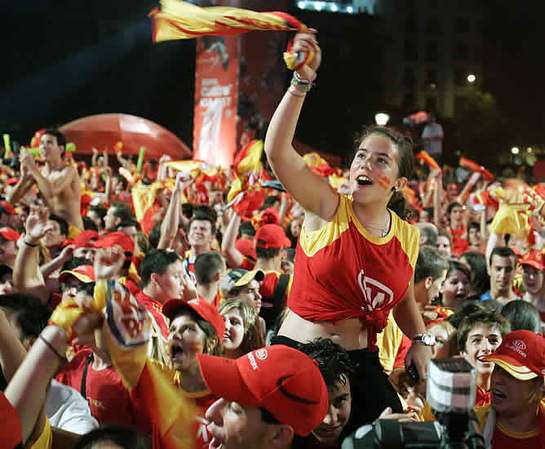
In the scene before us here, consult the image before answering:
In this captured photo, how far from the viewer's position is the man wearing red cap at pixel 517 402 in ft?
9.59

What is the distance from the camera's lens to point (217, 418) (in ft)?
6.97

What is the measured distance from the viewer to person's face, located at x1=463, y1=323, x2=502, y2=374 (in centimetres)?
372

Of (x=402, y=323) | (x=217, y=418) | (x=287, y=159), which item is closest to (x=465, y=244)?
(x=402, y=323)

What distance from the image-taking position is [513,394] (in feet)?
9.64

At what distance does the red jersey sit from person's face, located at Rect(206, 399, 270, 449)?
128cm

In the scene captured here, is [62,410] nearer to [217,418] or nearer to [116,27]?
[217,418]

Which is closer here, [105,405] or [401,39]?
[105,405]

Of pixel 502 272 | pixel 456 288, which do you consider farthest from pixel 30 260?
pixel 502 272

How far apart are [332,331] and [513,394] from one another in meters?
0.79

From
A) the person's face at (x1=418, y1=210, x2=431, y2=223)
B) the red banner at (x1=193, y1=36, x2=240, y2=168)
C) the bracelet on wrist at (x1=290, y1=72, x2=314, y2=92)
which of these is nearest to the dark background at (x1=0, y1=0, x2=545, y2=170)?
the red banner at (x1=193, y1=36, x2=240, y2=168)

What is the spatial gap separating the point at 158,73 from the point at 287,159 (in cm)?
3462

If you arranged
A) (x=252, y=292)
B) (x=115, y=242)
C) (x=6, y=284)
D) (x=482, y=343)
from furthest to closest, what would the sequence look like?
1. (x=6, y=284)
2. (x=252, y=292)
3. (x=115, y=242)
4. (x=482, y=343)

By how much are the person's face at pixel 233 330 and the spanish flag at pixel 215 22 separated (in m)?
1.69

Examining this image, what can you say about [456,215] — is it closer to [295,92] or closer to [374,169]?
[374,169]
